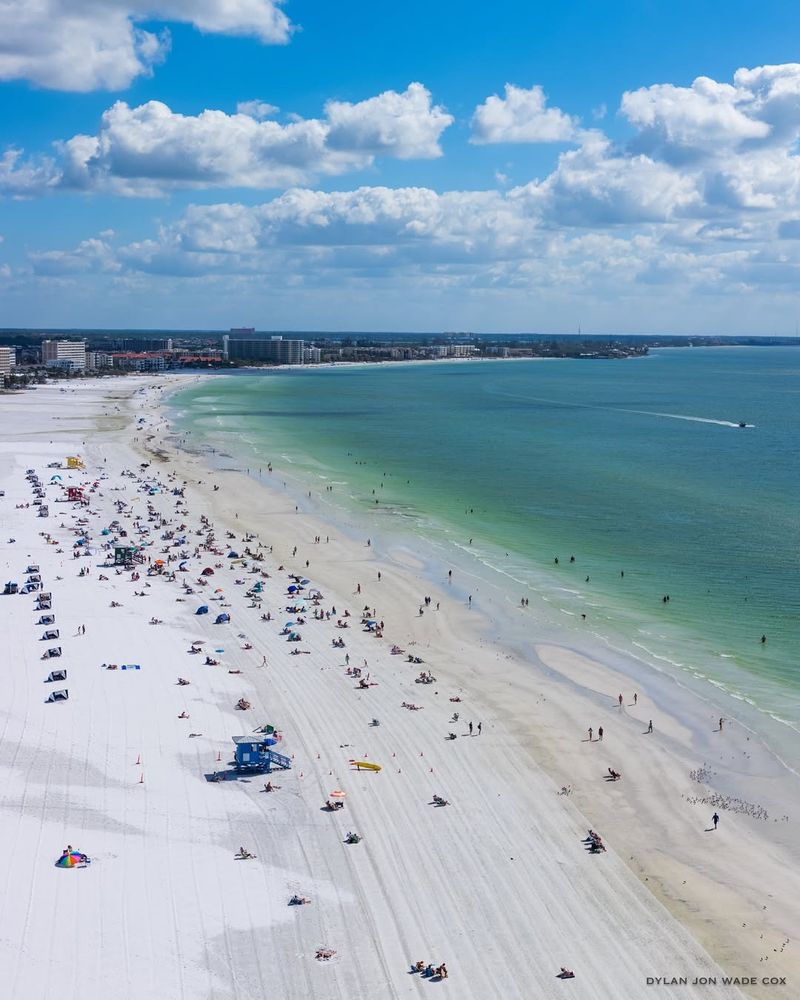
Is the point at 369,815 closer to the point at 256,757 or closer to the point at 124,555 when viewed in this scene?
the point at 256,757

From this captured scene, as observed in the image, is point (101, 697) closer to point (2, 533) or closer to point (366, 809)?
point (366, 809)

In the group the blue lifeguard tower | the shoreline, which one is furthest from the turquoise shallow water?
the blue lifeguard tower

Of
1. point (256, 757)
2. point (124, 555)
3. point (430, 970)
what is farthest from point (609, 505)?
point (430, 970)

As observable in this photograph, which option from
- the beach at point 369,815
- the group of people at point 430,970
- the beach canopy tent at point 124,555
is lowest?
the group of people at point 430,970

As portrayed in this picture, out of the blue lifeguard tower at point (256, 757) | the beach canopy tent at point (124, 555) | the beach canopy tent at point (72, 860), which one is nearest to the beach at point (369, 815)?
the beach canopy tent at point (72, 860)

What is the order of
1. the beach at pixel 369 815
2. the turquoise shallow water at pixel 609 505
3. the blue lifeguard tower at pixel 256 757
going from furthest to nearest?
1. the turquoise shallow water at pixel 609 505
2. the blue lifeguard tower at pixel 256 757
3. the beach at pixel 369 815

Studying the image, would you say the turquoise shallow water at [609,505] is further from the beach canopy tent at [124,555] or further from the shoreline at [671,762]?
the beach canopy tent at [124,555]
